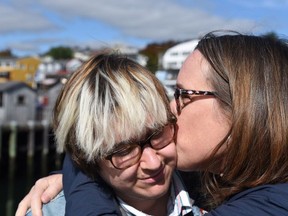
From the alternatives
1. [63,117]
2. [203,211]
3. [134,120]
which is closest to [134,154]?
[134,120]

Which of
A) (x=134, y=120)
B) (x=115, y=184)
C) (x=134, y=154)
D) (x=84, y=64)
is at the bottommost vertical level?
(x=115, y=184)

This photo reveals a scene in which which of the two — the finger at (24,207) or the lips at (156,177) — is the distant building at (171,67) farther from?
the finger at (24,207)

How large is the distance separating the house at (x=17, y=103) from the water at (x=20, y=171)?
955 millimetres

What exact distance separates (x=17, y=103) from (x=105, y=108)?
70.0 feet

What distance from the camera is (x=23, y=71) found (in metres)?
55.3

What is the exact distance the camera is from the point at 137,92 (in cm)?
162

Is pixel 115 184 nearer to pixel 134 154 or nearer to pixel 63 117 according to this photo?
pixel 134 154

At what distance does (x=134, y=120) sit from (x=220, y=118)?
25 centimetres

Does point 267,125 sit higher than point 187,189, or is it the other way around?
point 267,125

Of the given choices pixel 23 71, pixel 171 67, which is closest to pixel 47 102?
pixel 171 67

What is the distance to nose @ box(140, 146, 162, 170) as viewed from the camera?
5.37 ft

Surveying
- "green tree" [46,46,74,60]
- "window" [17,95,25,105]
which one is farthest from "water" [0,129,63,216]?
"green tree" [46,46,74,60]

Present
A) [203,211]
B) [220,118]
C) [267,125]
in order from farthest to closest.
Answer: [203,211] → [220,118] → [267,125]

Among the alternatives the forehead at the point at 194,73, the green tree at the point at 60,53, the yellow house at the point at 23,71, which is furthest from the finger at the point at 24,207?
the green tree at the point at 60,53
